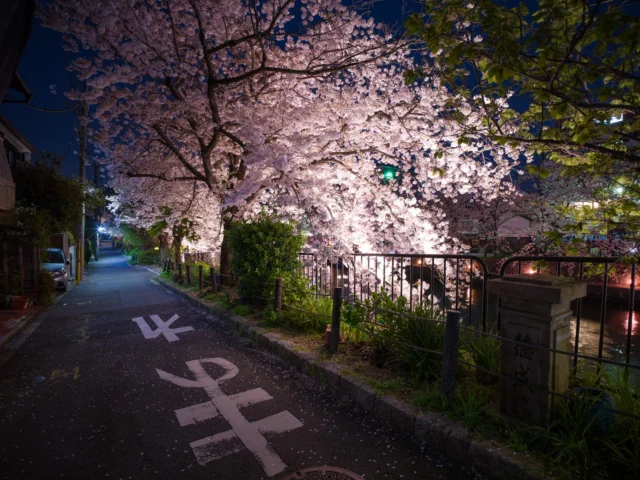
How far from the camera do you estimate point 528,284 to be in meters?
2.96

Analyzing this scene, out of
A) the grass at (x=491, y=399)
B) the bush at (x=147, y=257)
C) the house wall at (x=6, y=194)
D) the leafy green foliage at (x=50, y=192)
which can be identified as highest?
the leafy green foliage at (x=50, y=192)

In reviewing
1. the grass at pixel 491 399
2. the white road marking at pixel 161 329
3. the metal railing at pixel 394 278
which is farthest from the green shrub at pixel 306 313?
the white road marking at pixel 161 329

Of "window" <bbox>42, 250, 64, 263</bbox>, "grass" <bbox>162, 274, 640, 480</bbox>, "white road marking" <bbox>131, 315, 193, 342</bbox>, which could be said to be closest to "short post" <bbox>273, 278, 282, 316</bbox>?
"grass" <bbox>162, 274, 640, 480</bbox>

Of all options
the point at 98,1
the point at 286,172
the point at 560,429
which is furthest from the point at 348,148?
the point at 560,429

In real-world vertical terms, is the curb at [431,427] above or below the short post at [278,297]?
below

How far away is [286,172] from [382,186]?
361 cm

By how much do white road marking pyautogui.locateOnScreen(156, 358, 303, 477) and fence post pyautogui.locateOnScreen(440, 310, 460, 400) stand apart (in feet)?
5.47

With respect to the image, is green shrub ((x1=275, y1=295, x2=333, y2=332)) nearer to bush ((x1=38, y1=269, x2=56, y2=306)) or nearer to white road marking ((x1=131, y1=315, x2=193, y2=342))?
white road marking ((x1=131, y1=315, x2=193, y2=342))

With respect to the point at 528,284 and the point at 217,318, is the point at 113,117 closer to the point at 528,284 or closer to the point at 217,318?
the point at 217,318

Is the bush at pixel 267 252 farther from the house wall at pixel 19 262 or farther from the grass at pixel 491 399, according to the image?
the house wall at pixel 19 262

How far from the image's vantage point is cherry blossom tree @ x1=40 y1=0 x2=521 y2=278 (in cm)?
896

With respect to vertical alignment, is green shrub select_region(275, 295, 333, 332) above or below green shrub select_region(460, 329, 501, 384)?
below

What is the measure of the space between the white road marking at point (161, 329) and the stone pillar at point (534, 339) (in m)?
6.37

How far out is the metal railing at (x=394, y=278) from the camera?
4453mm
